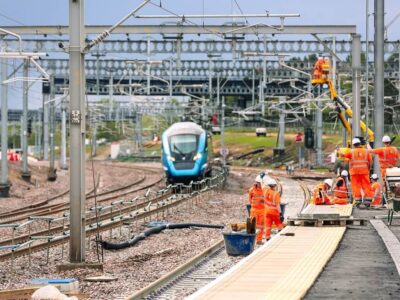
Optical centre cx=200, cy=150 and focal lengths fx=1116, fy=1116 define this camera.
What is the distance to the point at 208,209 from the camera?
3784 cm

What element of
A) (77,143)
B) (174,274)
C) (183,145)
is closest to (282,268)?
(174,274)

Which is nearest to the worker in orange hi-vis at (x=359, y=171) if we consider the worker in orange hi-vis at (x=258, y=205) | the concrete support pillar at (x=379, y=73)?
the concrete support pillar at (x=379, y=73)

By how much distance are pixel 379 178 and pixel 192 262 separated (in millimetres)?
13576

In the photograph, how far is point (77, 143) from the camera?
64.4 feet

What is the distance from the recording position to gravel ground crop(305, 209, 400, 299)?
13609 millimetres

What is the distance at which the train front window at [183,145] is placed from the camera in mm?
49594

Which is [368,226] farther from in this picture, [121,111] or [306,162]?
[121,111]

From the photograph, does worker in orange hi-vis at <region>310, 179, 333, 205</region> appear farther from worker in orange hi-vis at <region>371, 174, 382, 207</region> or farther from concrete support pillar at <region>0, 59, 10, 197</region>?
concrete support pillar at <region>0, 59, 10, 197</region>

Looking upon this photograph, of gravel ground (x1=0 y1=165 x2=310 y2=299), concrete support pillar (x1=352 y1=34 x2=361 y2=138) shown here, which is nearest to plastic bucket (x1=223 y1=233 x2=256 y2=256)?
gravel ground (x1=0 y1=165 x2=310 y2=299)

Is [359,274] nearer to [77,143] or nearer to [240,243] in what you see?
[240,243]

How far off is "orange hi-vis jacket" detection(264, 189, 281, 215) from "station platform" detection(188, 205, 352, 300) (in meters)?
0.48

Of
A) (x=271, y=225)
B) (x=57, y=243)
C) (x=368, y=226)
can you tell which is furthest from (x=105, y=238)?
(x=368, y=226)

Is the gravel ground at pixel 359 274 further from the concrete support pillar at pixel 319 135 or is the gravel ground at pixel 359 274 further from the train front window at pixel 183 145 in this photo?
the concrete support pillar at pixel 319 135

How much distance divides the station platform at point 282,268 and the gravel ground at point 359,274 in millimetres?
164
